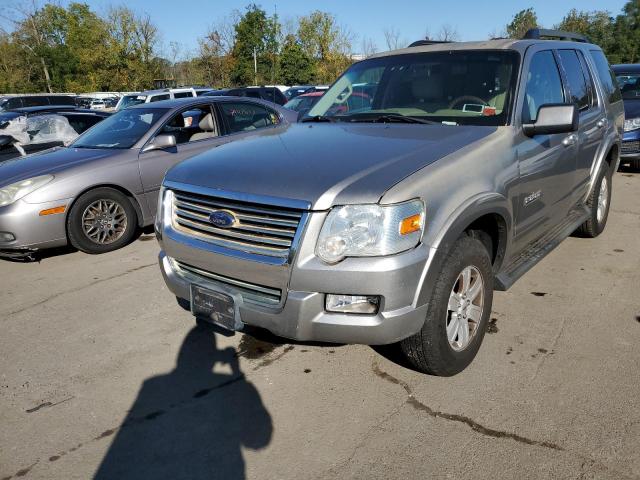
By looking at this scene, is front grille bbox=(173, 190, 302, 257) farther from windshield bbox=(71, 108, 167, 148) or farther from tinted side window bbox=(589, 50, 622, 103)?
tinted side window bbox=(589, 50, 622, 103)

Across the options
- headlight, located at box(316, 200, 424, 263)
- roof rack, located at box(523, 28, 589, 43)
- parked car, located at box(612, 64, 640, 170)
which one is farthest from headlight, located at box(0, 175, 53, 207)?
parked car, located at box(612, 64, 640, 170)

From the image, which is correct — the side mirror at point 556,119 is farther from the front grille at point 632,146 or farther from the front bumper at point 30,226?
the front grille at point 632,146

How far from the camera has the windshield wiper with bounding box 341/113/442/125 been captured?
3.57 m

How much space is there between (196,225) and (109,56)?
46.7 m

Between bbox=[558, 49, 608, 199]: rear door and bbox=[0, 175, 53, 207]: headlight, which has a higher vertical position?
bbox=[558, 49, 608, 199]: rear door

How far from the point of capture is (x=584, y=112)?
4508 mm

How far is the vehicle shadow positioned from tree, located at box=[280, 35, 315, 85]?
42.6m

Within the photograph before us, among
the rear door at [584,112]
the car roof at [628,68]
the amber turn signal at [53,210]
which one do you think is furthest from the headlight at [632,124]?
the amber turn signal at [53,210]

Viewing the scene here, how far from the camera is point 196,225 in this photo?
9.82 ft

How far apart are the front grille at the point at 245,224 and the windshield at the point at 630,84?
9.78 metres

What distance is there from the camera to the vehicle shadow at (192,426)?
2.43 meters

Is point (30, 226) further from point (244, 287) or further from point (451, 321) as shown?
point (451, 321)

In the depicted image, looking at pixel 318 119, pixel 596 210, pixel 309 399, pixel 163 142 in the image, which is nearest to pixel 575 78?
pixel 596 210

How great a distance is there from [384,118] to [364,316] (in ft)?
5.79
